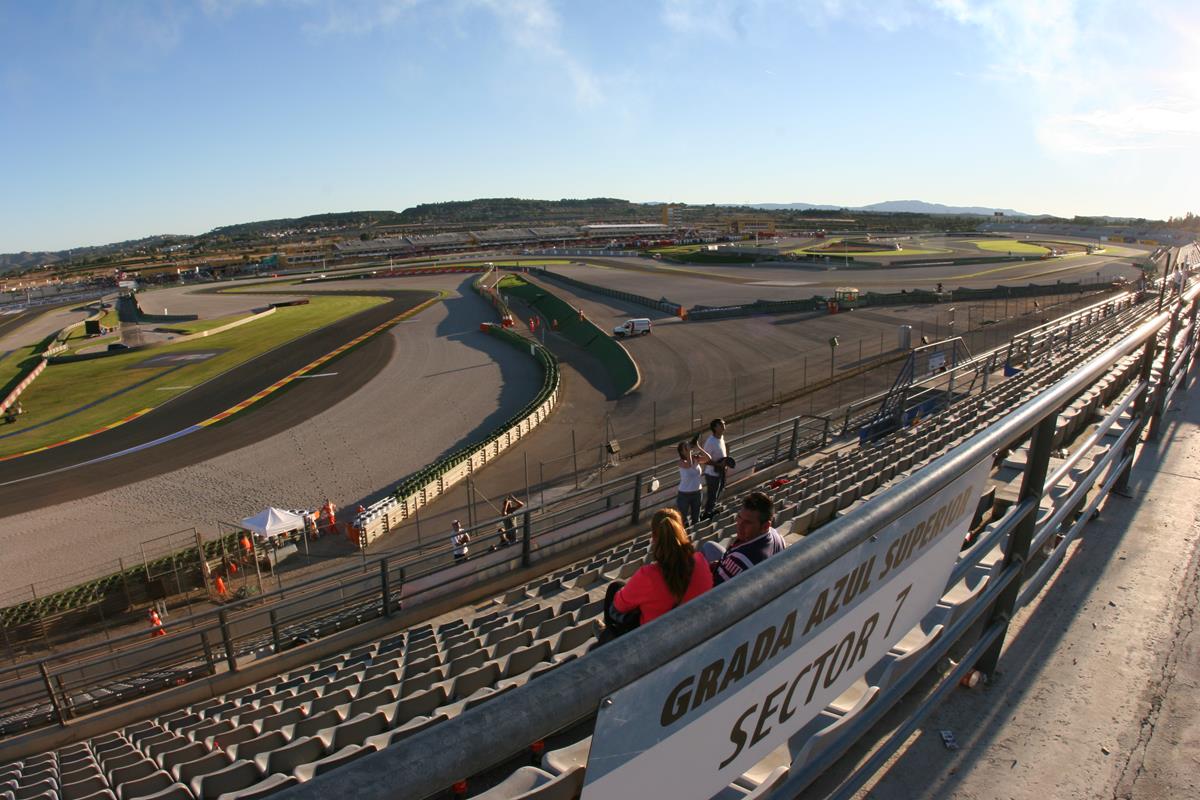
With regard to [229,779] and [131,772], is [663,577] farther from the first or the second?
[131,772]

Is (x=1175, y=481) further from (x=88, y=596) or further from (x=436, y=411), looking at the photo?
(x=436, y=411)

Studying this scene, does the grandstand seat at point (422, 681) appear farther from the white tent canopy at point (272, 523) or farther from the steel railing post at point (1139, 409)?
the white tent canopy at point (272, 523)

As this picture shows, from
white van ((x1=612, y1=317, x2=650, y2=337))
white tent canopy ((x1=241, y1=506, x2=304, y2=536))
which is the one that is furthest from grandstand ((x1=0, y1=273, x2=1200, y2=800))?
white van ((x1=612, y1=317, x2=650, y2=337))

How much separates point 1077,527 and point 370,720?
196 inches

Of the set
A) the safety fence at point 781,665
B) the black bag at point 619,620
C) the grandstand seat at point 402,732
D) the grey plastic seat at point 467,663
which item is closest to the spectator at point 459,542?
the grey plastic seat at point 467,663

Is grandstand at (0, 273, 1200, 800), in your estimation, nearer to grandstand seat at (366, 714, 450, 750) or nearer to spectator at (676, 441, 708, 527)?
grandstand seat at (366, 714, 450, 750)

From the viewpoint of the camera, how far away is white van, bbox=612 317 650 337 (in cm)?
4372

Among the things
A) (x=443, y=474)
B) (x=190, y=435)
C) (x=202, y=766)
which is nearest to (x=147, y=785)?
(x=202, y=766)

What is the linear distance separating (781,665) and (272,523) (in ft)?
58.2

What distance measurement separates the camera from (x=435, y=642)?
8070 millimetres

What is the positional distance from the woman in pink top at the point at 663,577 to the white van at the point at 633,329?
134ft

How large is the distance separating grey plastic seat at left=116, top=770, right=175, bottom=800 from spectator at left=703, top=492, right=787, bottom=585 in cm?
503

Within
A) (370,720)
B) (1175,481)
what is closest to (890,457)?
(1175,481)

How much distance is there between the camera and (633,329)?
43.9m
